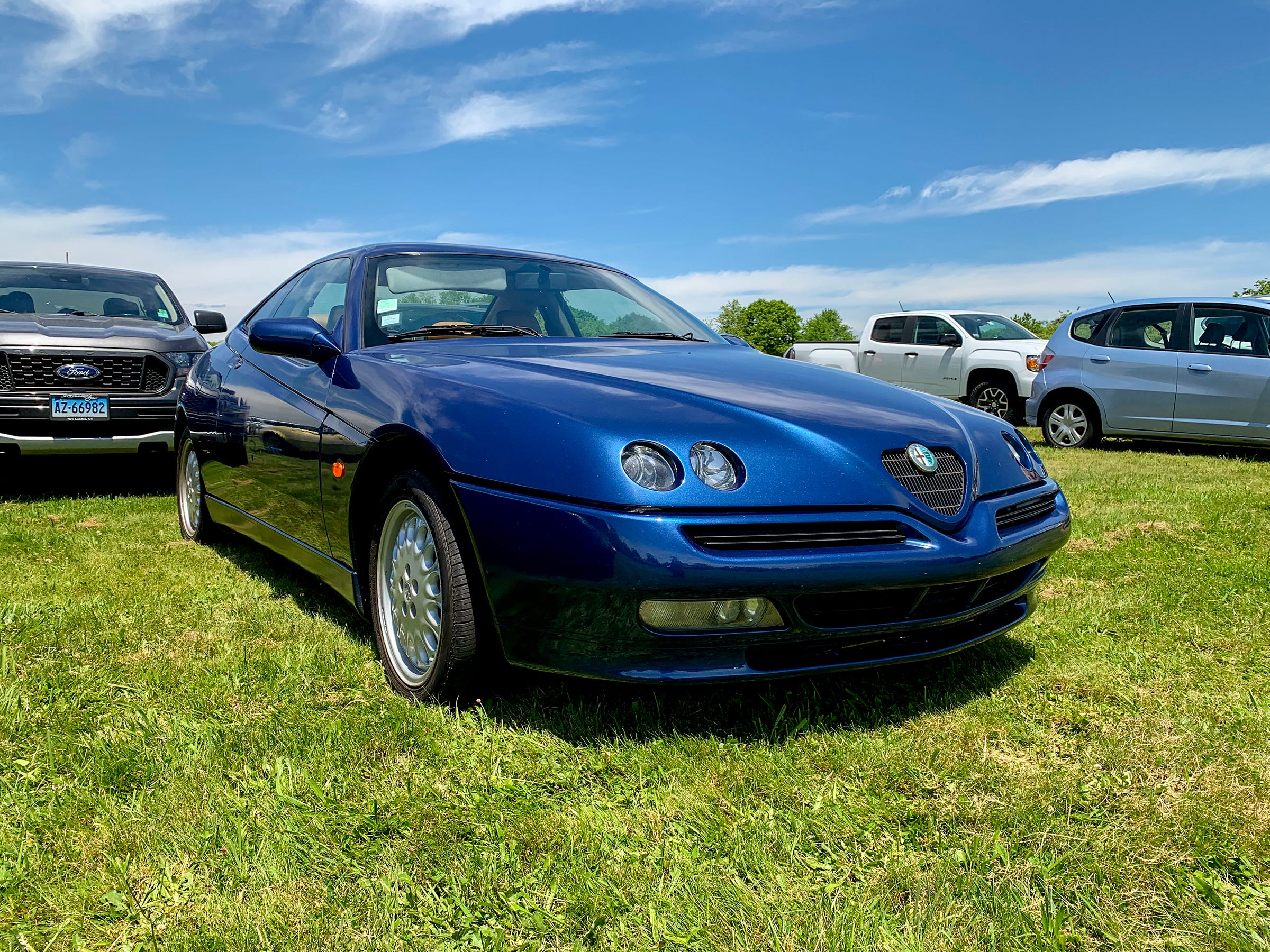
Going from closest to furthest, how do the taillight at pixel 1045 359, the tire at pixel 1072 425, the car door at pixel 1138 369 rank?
the car door at pixel 1138 369 < the tire at pixel 1072 425 < the taillight at pixel 1045 359

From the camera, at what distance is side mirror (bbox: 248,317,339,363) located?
11.5 feet

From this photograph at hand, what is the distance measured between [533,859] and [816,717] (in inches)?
39.1

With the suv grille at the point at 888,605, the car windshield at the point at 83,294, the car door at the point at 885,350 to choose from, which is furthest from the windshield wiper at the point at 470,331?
the car door at the point at 885,350

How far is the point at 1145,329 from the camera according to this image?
1015 cm

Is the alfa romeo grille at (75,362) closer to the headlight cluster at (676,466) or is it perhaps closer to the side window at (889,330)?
the headlight cluster at (676,466)

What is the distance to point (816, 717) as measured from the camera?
2775 millimetres

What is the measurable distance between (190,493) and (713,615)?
388cm

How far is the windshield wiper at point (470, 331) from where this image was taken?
356 cm

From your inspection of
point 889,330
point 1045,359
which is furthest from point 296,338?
point 889,330

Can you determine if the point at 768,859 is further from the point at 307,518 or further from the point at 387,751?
the point at 307,518

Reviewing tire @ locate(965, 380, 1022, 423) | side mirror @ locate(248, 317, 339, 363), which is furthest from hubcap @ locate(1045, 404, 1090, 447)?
side mirror @ locate(248, 317, 339, 363)

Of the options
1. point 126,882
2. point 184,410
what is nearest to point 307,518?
point 126,882

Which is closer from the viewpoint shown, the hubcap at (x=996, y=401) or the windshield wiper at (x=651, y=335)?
the windshield wiper at (x=651, y=335)

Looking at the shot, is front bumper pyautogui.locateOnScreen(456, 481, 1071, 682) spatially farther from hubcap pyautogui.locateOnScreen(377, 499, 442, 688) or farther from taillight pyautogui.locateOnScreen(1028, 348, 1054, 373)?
taillight pyautogui.locateOnScreen(1028, 348, 1054, 373)
